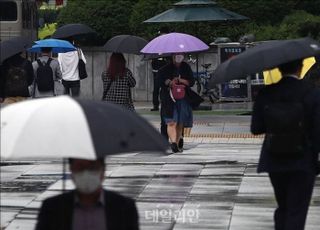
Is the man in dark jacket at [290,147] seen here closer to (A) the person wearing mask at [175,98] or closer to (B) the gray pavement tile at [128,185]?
(B) the gray pavement tile at [128,185]

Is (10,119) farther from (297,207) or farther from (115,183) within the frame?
(115,183)

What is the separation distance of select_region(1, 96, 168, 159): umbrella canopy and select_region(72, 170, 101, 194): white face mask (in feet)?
0.64

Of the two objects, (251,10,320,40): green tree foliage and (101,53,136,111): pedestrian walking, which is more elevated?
(251,10,320,40): green tree foliage

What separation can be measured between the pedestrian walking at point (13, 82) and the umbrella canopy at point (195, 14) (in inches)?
364

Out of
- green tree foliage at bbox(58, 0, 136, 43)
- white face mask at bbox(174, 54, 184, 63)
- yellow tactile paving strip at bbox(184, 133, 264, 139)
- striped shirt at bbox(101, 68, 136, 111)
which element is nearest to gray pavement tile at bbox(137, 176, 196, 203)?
striped shirt at bbox(101, 68, 136, 111)

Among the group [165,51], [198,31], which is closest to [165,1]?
[198,31]

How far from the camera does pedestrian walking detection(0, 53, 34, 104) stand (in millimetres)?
13281

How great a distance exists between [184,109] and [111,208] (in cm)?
937

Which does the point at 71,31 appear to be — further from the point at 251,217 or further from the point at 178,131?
the point at 251,217

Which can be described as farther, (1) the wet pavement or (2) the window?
(2) the window

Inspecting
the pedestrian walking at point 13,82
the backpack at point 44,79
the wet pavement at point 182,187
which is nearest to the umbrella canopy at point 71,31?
the backpack at point 44,79

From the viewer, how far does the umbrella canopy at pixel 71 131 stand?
4113mm

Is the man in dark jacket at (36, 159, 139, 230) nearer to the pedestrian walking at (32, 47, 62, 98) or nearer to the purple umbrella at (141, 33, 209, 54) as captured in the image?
the purple umbrella at (141, 33, 209, 54)

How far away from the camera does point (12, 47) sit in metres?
12.2
